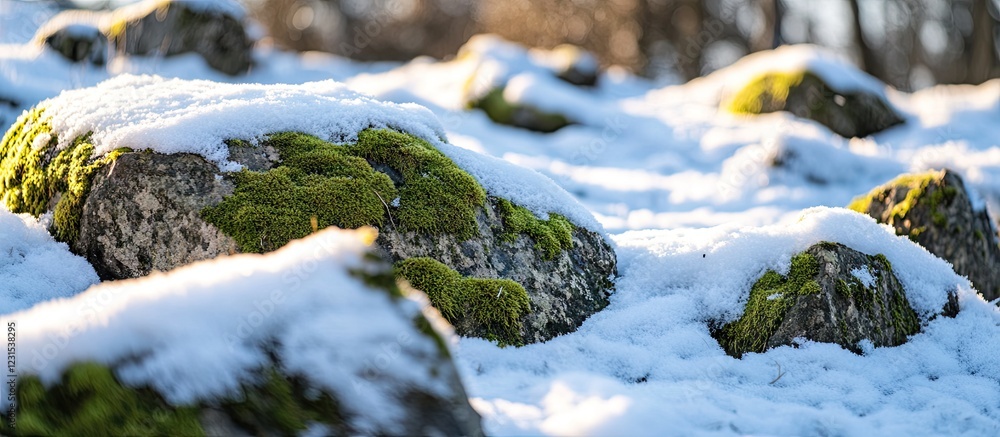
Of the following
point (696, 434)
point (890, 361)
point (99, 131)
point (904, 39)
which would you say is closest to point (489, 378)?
point (696, 434)

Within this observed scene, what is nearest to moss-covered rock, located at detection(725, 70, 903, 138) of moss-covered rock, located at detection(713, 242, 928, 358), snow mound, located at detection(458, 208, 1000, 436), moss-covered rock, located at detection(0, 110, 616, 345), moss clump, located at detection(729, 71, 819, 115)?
moss clump, located at detection(729, 71, 819, 115)

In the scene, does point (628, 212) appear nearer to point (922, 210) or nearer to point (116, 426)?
point (922, 210)

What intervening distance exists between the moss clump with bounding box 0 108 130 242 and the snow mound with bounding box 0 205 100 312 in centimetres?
10

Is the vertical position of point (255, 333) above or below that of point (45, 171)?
below

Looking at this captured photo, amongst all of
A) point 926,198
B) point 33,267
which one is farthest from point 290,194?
point 926,198

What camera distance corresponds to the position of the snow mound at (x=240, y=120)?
3773 millimetres

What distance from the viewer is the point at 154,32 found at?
9562 millimetres

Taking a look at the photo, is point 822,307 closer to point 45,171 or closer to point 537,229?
point 537,229

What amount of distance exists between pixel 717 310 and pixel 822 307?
537 millimetres

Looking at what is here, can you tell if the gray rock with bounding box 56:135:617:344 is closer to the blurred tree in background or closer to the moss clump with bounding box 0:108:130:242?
the moss clump with bounding box 0:108:130:242

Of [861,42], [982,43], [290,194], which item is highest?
[982,43]

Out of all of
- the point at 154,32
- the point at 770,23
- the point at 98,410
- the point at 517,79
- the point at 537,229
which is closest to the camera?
the point at 98,410

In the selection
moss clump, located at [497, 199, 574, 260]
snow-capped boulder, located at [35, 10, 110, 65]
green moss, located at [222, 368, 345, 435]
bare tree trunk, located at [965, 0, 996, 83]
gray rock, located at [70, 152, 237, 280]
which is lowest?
green moss, located at [222, 368, 345, 435]

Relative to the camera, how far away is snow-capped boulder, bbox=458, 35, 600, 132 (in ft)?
34.6
